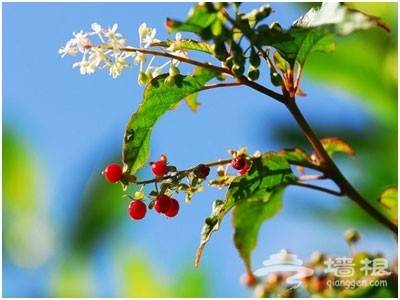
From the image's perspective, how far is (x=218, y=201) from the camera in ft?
3.71

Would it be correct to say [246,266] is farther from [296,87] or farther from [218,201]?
[296,87]

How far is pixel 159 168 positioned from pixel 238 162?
12cm

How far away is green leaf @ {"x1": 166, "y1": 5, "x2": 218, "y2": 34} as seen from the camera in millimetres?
883

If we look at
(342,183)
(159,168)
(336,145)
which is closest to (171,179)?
(159,168)

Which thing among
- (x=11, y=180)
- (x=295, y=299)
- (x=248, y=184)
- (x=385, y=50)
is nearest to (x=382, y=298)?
(x=295, y=299)

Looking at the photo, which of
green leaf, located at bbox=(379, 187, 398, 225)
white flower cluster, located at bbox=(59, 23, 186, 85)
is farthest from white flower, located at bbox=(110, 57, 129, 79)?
green leaf, located at bbox=(379, 187, 398, 225)

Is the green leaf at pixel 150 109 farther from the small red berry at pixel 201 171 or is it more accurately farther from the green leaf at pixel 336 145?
the green leaf at pixel 336 145

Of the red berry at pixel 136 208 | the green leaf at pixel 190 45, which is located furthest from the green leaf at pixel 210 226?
the green leaf at pixel 190 45

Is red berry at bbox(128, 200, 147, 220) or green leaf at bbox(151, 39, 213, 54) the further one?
red berry at bbox(128, 200, 147, 220)

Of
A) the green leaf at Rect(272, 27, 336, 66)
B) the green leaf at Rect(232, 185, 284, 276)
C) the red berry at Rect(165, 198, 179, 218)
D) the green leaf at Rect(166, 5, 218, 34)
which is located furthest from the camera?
the green leaf at Rect(232, 185, 284, 276)

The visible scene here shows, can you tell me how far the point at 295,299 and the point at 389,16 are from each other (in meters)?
0.83

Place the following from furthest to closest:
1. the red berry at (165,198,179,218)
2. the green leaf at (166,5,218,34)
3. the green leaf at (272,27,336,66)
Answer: the red berry at (165,198,179,218) < the green leaf at (272,27,336,66) < the green leaf at (166,5,218,34)

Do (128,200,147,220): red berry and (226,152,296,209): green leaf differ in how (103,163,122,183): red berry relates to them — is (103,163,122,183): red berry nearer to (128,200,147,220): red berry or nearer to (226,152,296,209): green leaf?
(128,200,147,220): red berry

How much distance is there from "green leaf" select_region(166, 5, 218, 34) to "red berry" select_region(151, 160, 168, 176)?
0.83 ft
